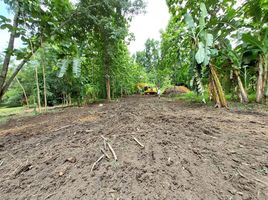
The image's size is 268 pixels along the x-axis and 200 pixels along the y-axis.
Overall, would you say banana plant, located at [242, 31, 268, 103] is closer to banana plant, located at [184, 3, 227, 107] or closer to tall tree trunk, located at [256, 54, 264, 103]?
tall tree trunk, located at [256, 54, 264, 103]

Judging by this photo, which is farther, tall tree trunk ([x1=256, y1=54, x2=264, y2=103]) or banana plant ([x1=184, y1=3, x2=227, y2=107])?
tall tree trunk ([x1=256, y1=54, x2=264, y2=103])

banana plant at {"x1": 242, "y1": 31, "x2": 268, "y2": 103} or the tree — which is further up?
the tree

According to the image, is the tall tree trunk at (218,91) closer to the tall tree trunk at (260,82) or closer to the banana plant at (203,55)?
the banana plant at (203,55)

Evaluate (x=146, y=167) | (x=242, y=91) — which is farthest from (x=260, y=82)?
(x=146, y=167)

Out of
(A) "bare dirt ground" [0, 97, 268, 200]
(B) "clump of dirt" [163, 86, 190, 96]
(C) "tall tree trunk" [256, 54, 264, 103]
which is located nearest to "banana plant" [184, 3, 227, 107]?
(C) "tall tree trunk" [256, 54, 264, 103]

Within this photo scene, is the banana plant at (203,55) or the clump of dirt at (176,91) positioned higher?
the banana plant at (203,55)

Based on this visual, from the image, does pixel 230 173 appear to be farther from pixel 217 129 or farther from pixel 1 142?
pixel 1 142

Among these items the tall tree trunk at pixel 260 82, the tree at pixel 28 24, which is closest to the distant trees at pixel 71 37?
the tree at pixel 28 24

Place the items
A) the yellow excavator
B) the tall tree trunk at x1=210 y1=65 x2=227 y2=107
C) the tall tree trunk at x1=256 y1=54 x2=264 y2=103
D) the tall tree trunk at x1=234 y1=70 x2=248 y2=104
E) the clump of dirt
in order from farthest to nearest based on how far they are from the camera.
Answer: the yellow excavator < the clump of dirt < the tall tree trunk at x1=234 y1=70 x2=248 y2=104 < the tall tree trunk at x1=256 y1=54 x2=264 y2=103 < the tall tree trunk at x1=210 y1=65 x2=227 y2=107

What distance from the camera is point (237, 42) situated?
4.48 meters

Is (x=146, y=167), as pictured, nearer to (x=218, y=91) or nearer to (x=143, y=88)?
(x=218, y=91)

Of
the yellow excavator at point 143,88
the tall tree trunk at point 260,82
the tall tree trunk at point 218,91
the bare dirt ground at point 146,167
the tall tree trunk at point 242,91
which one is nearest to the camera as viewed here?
the bare dirt ground at point 146,167

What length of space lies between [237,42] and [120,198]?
5202mm

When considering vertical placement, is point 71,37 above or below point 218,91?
above
